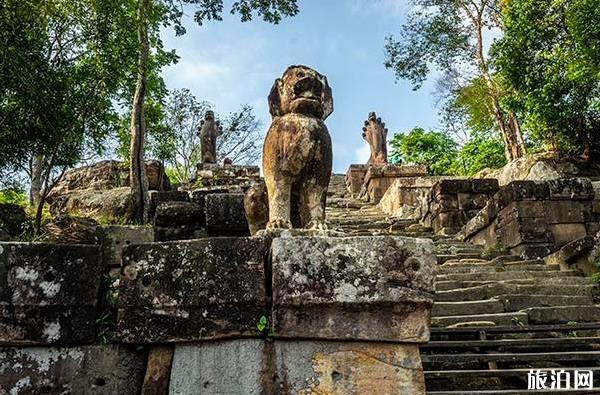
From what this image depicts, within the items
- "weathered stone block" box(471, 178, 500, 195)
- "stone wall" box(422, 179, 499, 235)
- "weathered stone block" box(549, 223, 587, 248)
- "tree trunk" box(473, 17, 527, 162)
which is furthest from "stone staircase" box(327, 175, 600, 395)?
"tree trunk" box(473, 17, 527, 162)

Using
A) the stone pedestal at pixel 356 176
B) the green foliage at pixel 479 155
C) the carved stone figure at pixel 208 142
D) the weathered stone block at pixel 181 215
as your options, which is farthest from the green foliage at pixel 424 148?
the weathered stone block at pixel 181 215

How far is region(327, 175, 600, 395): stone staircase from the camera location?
353cm

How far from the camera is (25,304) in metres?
2.31

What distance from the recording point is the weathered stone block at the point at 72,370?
7.56 feet

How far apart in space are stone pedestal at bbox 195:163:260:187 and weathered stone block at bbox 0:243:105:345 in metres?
11.8

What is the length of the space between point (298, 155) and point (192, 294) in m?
1.48

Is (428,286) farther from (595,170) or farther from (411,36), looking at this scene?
(411,36)

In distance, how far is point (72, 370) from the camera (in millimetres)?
2352

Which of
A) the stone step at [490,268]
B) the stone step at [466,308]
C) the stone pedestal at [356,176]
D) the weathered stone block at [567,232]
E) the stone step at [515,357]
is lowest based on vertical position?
the stone step at [515,357]

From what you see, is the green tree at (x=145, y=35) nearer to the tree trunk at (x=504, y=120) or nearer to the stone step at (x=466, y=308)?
the stone step at (x=466, y=308)

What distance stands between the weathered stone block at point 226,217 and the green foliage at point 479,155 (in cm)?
1698

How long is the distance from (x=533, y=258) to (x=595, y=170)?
33.1 feet

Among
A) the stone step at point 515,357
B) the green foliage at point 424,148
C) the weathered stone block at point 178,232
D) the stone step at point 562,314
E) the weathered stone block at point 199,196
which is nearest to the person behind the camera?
the stone step at point 515,357

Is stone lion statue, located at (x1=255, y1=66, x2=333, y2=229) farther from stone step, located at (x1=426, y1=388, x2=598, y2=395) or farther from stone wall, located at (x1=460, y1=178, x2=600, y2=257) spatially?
stone wall, located at (x1=460, y1=178, x2=600, y2=257)
